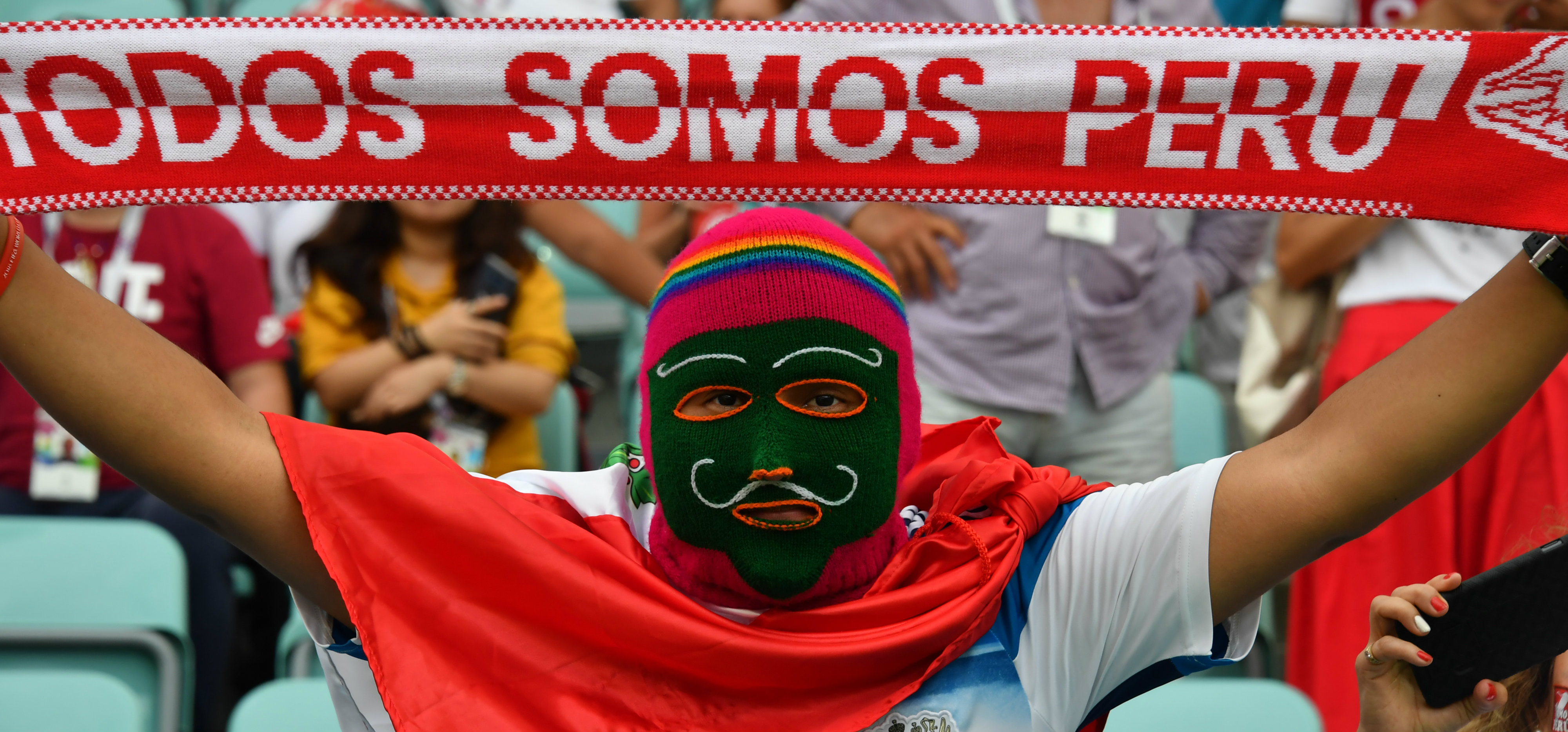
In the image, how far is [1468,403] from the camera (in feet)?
5.76

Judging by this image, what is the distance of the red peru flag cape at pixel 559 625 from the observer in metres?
1.94

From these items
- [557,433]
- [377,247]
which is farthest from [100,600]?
[557,433]

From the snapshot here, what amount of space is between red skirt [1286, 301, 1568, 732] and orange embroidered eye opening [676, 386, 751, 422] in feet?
5.07

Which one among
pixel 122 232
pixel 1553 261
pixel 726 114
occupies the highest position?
pixel 726 114

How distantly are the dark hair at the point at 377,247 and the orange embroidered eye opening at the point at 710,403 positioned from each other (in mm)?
1987

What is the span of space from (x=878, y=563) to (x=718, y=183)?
23.3 inches

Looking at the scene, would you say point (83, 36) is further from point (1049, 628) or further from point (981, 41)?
point (1049, 628)

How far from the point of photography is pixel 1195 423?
4301mm

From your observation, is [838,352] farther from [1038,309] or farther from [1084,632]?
[1038,309]

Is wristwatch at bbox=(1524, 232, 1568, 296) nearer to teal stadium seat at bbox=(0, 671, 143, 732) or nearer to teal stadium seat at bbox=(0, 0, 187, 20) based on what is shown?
teal stadium seat at bbox=(0, 671, 143, 732)

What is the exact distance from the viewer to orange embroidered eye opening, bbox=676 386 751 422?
2.00 metres

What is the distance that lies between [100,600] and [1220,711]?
2.38 metres

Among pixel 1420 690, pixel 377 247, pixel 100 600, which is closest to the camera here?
pixel 1420 690

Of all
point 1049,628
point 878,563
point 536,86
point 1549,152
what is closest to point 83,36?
point 536,86
